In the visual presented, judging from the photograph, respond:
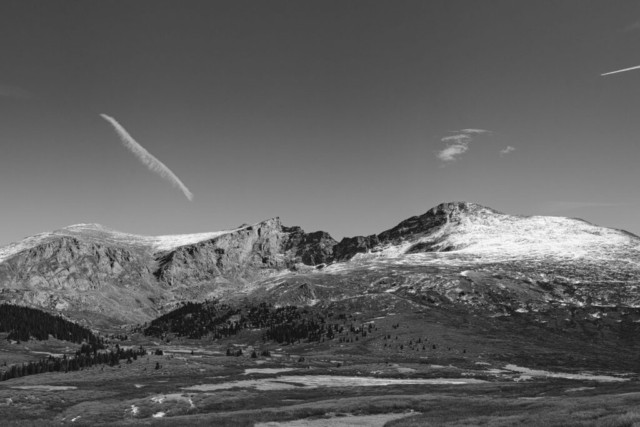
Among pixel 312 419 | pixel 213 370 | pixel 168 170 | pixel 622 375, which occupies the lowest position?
pixel 622 375

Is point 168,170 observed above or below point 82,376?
above

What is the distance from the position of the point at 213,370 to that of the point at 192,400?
311 ft

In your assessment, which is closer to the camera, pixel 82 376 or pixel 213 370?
pixel 82 376

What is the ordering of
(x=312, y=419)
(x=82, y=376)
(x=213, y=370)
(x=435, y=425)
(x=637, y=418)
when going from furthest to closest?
(x=213, y=370) < (x=82, y=376) < (x=312, y=419) < (x=435, y=425) < (x=637, y=418)

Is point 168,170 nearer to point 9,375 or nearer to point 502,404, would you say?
point 502,404

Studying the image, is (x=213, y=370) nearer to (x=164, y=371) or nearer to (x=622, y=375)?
(x=164, y=371)

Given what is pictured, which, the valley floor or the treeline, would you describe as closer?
the valley floor

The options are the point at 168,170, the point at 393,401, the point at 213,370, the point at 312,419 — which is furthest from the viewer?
the point at 213,370

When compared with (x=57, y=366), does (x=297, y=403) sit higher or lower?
lower

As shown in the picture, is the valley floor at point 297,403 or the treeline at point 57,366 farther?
the treeline at point 57,366

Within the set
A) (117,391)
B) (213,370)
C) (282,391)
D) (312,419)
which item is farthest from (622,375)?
(117,391)

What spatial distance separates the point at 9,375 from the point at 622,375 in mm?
238916

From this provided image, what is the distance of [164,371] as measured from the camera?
168375 millimetres

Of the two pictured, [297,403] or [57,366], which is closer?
[297,403]
